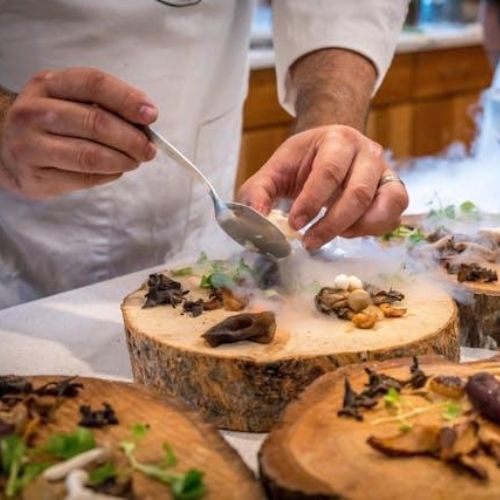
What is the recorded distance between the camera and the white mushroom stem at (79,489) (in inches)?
38.4

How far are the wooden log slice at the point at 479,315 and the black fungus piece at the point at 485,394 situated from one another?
1.52 feet

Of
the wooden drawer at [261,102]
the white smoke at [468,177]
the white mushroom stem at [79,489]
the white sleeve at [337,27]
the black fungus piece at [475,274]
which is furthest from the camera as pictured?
the wooden drawer at [261,102]

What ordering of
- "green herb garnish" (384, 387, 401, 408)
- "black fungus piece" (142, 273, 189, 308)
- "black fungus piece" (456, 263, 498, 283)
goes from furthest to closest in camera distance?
"black fungus piece" (456, 263, 498, 283) < "black fungus piece" (142, 273, 189, 308) < "green herb garnish" (384, 387, 401, 408)

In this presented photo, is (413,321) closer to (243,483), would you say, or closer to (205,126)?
(243,483)

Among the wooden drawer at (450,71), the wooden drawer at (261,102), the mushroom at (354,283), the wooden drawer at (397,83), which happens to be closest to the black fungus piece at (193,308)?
the mushroom at (354,283)

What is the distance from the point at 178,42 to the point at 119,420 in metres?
1.00

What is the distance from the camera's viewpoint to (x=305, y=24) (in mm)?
2139

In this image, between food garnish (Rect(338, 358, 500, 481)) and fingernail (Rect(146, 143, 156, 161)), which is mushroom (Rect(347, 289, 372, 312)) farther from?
fingernail (Rect(146, 143, 156, 161))

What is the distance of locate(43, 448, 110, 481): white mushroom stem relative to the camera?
1.03 metres

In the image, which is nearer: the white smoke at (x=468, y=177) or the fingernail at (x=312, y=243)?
the fingernail at (x=312, y=243)

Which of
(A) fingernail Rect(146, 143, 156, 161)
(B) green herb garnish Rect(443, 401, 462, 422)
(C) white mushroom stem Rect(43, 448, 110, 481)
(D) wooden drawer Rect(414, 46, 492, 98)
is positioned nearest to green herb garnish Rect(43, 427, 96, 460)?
(C) white mushroom stem Rect(43, 448, 110, 481)

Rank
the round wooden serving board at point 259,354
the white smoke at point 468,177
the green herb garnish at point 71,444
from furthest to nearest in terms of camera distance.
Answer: the white smoke at point 468,177 < the round wooden serving board at point 259,354 < the green herb garnish at point 71,444

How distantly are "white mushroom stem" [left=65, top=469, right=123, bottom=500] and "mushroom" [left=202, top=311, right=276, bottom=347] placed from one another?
403 mm

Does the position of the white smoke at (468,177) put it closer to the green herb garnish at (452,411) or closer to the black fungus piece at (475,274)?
the black fungus piece at (475,274)
